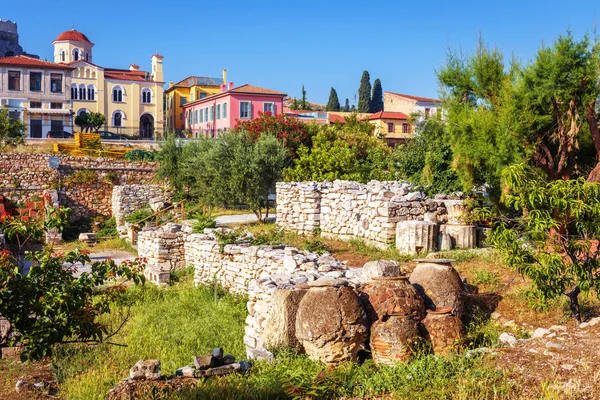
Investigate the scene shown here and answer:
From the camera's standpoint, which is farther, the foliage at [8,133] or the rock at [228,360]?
Answer: the foliage at [8,133]

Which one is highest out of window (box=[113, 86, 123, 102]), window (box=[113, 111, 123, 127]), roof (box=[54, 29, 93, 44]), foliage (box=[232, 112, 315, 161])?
roof (box=[54, 29, 93, 44])

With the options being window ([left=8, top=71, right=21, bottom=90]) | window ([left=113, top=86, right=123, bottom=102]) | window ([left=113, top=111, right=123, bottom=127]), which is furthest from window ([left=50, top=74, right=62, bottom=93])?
window ([left=113, top=111, right=123, bottom=127])

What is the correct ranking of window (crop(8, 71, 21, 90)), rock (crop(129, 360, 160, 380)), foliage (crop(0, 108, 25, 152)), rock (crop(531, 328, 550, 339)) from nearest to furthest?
rock (crop(129, 360, 160, 380)) < rock (crop(531, 328, 550, 339)) < foliage (crop(0, 108, 25, 152)) < window (crop(8, 71, 21, 90))

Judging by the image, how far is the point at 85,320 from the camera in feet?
18.7

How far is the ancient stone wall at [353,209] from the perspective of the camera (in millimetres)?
15117

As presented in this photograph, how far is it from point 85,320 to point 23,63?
5489 cm

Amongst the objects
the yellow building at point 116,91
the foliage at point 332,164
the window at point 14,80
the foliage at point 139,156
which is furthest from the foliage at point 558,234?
the window at point 14,80

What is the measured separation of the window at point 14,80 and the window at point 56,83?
2.79 metres

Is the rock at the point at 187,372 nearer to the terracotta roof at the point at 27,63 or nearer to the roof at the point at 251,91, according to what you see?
the roof at the point at 251,91

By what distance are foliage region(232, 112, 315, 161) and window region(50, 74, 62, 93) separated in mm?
32326

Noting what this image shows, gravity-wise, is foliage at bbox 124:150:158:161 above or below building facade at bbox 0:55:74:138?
below

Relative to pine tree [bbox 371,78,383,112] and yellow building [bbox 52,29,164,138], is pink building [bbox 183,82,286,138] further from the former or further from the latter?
pine tree [bbox 371,78,383,112]

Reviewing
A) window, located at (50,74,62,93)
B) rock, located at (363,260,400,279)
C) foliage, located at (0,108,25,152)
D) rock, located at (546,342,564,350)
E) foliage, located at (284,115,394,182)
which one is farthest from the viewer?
window, located at (50,74,62,93)

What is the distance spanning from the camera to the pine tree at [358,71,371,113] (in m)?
75.2
